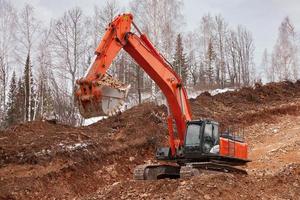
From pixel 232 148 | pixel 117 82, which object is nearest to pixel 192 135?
pixel 232 148

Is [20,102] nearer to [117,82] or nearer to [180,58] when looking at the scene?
[180,58]

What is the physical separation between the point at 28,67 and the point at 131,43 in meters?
22.4

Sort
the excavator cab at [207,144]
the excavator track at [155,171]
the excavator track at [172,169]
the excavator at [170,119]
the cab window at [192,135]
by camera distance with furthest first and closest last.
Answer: the excavator track at [155,171] < the cab window at [192,135] < the excavator cab at [207,144] < the excavator track at [172,169] < the excavator at [170,119]

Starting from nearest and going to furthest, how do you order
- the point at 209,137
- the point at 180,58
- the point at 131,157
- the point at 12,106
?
the point at 209,137 < the point at 131,157 < the point at 12,106 < the point at 180,58

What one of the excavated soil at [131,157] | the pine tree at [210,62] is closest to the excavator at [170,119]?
the excavated soil at [131,157]

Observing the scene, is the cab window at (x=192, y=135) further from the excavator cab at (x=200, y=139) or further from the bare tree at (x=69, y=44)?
the bare tree at (x=69, y=44)

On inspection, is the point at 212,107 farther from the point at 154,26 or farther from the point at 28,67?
the point at 28,67

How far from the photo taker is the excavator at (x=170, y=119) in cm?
1154

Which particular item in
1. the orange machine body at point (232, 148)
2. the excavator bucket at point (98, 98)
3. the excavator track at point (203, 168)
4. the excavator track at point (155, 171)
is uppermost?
the excavator bucket at point (98, 98)

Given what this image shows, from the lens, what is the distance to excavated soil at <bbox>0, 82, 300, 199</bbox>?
1166 centimetres

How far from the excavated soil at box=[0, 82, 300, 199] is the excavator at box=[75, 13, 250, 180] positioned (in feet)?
2.26

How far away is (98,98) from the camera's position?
10.4 meters

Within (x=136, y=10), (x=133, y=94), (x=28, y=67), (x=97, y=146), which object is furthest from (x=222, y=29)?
(x=97, y=146)

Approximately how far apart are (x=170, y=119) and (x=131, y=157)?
16.4 ft
